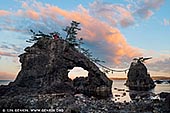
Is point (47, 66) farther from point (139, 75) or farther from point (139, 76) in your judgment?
point (139, 75)

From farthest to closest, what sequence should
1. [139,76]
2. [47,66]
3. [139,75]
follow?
[139,75] < [139,76] < [47,66]

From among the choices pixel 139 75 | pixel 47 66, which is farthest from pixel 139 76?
pixel 47 66

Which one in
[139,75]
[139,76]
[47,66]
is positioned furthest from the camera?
[139,75]

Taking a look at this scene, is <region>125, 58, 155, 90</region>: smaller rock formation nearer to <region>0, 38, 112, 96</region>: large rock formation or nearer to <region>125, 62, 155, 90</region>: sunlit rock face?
<region>125, 62, 155, 90</region>: sunlit rock face

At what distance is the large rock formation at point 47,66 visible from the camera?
50.0 meters

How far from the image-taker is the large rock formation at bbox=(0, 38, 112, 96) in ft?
164

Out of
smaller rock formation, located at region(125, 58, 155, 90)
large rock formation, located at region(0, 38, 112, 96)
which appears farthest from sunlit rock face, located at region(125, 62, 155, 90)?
large rock formation, located at region(0, 38, 112, 96)

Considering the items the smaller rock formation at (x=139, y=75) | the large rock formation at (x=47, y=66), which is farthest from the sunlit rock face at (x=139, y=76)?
the large rock formation at (x=47, y=66)

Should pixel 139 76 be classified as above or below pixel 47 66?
above

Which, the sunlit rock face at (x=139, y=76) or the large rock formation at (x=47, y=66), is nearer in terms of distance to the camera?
the large rock formation at (x=47, y=66)

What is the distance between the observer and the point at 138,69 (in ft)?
405

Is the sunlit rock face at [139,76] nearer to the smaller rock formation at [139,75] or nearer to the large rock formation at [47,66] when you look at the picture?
the smaller rock formation at [139,75]

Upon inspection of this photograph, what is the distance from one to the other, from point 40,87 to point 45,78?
2.60 m

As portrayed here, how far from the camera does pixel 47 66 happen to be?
52.3m
